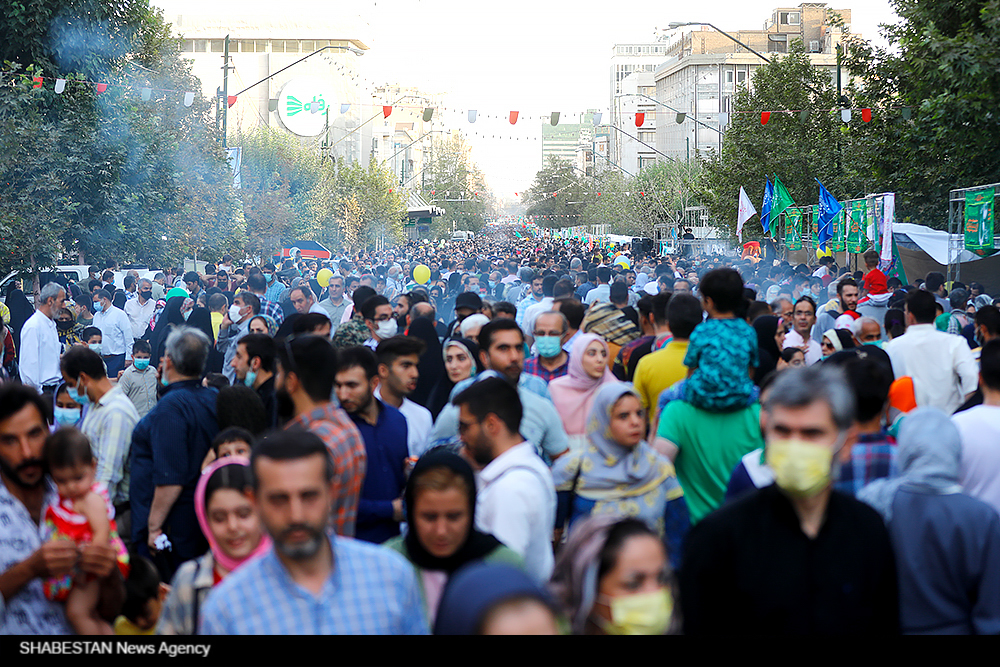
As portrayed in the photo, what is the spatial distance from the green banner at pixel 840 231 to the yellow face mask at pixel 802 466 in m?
16.8

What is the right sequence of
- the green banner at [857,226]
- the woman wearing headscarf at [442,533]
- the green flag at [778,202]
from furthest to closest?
the green flag at [778,202]
the green banner at [857,226]
the woman wearing headscarf at [442,533]

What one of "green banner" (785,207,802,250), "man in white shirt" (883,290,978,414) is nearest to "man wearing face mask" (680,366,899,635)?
"man in white shirt" (883,290,978,414)

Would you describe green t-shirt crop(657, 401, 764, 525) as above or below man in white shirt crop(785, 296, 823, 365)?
below

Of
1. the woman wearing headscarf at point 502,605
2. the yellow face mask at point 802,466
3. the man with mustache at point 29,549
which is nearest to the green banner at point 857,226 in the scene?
the yellow face mask at point 802,466

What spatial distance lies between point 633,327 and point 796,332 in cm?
178

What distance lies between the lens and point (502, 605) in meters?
2.13

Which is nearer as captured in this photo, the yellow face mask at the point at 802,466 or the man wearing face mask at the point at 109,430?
the yellow face mask at the point at 802,466

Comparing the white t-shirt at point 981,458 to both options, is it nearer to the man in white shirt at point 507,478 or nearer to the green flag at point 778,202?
the man in white shirt at point 507,478

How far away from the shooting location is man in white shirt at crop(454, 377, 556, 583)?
3.77 meters

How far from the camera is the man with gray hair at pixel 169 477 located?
5.25 m

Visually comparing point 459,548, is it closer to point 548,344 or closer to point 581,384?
point 581,384

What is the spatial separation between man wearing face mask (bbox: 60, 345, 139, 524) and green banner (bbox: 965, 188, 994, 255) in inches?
433

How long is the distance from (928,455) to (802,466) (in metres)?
0.81

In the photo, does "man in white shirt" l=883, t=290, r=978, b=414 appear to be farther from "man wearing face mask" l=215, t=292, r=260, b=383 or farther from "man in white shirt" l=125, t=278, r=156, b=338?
"man in white shirt" l=125, t=278, r=156, b=338
